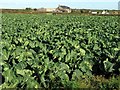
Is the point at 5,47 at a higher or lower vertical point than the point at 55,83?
higher

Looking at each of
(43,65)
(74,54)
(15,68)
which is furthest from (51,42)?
(15,68)

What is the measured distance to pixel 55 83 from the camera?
23.4 feet

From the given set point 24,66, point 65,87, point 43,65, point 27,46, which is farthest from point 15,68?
point 27,46

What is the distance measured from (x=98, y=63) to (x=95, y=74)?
1.16ft

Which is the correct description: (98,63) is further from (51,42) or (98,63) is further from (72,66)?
(51,42)

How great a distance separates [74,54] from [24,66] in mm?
1844

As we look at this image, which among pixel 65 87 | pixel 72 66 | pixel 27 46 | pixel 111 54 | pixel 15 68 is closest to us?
pixel 15 68

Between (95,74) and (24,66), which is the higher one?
Result: (24,66)

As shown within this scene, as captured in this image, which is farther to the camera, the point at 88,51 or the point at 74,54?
the point at 88,51

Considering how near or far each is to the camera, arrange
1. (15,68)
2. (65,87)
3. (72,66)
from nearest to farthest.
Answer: (15,68) < (65,87) < (72,66)

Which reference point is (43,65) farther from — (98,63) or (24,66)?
(98,63)

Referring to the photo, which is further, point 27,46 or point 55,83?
point 27,46

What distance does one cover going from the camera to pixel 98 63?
876 cm

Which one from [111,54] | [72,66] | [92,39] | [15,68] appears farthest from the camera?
[92,39]
